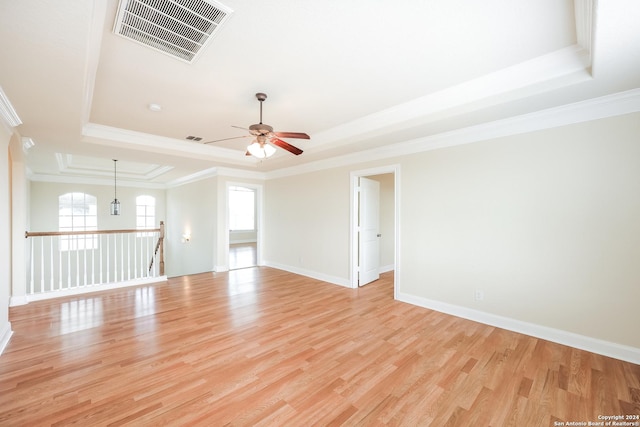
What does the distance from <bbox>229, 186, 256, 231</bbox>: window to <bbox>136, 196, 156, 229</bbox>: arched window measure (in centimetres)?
320

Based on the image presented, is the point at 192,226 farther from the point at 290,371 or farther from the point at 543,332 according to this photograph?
the point at 543,332

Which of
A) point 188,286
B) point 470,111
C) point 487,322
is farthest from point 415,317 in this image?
point 188,286

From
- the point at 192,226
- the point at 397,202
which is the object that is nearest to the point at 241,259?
the point at 192,226

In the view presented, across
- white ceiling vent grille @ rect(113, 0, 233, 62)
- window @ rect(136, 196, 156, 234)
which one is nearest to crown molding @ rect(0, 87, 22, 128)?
white ceiling vent grille @ rect(113, 0, 233, 62)

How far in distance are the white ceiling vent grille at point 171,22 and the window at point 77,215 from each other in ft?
26.5

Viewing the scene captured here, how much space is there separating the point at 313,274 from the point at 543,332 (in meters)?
3.93

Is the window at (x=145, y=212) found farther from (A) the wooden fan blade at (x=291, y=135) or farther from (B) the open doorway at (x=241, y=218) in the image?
(A) the wooden fan blade at (x=291, y=135)

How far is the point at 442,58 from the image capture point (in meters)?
2.42

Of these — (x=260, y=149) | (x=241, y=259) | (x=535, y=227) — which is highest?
(x=260, y=149)

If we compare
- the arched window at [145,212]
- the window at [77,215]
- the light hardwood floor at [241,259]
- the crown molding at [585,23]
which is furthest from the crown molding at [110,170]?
the crown molding at [585,23]

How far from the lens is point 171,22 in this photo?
194cm

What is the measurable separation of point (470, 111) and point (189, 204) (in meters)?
7.66

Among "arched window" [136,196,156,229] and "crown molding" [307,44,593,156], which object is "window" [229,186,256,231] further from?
"crown molding" [307,44,593,156]

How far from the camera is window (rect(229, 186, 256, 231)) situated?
12211 millimetres
